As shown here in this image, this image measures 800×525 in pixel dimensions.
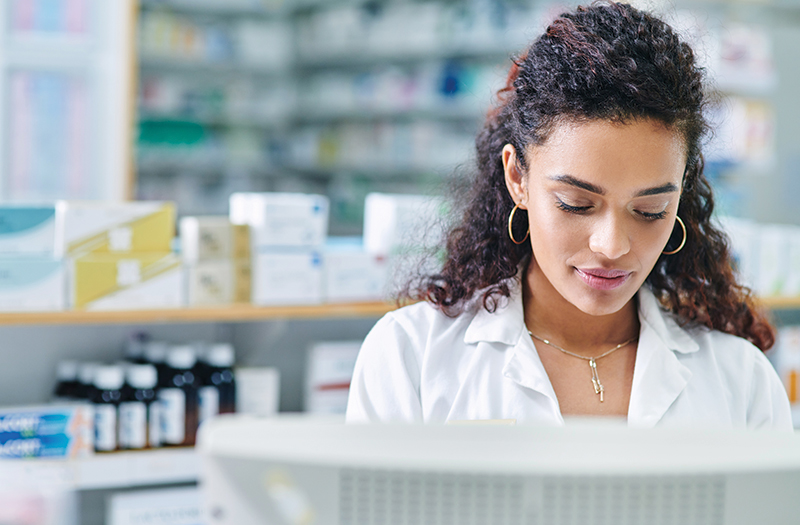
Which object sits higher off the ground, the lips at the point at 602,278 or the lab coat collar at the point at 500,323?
the lips at the point at 602,278

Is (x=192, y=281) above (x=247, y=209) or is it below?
below

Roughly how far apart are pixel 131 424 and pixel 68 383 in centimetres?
26

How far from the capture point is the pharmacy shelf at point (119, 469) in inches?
79.4

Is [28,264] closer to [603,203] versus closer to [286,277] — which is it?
[286,277]

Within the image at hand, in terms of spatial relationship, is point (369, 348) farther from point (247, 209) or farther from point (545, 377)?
point (247, 209)

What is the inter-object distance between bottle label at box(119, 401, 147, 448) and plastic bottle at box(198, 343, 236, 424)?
19 cm

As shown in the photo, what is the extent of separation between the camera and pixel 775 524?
647mm

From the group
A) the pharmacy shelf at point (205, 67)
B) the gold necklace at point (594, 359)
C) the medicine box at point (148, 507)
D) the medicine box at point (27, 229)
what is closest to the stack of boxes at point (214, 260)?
the medicine box at point (27, 229)

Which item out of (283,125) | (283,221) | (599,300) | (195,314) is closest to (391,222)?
(283,221)

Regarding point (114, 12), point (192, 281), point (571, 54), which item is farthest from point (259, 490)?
point (114, 12)

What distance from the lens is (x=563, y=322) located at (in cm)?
140

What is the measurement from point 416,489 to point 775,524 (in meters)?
0.31

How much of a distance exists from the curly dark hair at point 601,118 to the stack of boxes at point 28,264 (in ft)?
3.47

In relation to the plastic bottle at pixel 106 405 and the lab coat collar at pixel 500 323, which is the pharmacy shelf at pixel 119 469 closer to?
the plastic bottle at pixel 106 405
